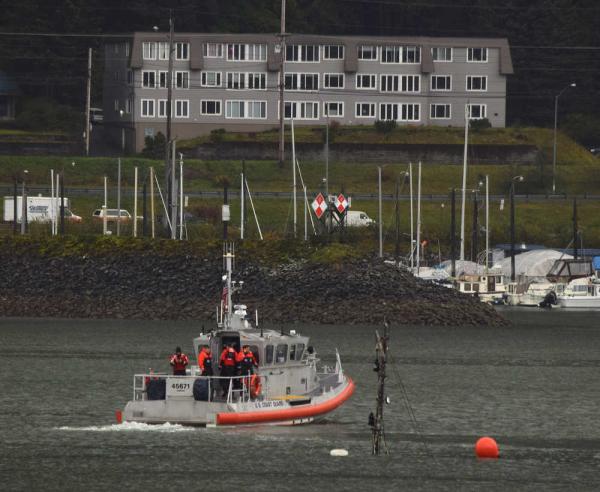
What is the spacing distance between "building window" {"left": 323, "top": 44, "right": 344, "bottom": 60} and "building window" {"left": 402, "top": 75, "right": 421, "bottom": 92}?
718 cm

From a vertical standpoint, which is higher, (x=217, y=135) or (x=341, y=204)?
(x=217, y=135)

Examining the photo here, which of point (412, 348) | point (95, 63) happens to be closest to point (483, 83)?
point (95, 63)

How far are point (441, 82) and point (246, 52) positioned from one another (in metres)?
21.2

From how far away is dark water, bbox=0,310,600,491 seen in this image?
45.0m

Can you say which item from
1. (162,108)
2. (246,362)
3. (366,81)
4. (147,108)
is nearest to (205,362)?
(246,362)

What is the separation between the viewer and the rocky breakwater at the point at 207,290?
91125mm

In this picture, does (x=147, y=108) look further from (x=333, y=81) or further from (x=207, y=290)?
(x=207, y=290)

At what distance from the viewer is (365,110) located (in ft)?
538

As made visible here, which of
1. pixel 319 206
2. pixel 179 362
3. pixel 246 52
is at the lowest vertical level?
pixel 179 362

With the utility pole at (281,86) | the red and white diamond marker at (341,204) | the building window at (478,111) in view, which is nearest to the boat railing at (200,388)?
the red and white diamond marker at (341,204)

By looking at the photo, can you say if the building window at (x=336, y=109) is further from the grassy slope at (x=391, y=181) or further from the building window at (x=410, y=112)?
the grassy slope at (x=391, y=181)

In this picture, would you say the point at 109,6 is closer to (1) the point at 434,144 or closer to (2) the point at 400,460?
(1) the point at 434,144

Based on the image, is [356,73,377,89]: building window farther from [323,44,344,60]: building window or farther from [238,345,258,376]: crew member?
[238,345,258,376]: crew member

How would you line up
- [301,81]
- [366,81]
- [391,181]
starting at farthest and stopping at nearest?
1. [366,81]
2. [301,81]
3. [391,181]
